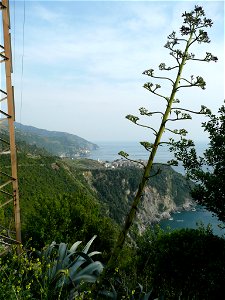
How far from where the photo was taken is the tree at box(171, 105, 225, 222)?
978cm

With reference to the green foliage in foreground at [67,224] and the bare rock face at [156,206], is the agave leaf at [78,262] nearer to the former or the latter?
the green foliage in foreground at [67,224]

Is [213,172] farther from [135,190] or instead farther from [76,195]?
[135,190]

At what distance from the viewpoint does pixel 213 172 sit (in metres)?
10.5

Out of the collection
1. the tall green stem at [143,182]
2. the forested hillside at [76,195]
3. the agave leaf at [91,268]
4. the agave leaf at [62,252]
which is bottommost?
the forested hillside at [76,195]

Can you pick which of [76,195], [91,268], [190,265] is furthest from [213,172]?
[76,195]

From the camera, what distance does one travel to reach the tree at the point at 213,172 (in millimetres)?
9781

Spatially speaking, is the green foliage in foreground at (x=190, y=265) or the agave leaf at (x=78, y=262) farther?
the green foliage in foreground at (x=190, y=265)

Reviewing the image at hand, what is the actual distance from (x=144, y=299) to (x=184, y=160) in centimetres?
503

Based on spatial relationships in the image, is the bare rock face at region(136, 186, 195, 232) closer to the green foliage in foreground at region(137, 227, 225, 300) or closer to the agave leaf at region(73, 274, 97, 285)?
the green foliage in foreground at region(137, 227, 225, 300)

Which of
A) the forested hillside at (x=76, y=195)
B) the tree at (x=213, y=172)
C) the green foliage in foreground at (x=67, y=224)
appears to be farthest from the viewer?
the forested hillside at (x=76, y=195)

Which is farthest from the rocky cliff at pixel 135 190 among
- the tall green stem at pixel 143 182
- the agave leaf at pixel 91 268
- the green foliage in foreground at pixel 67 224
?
the tall green stem at pixel 143 182

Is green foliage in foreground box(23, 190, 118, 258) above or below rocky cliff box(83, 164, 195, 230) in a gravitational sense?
above

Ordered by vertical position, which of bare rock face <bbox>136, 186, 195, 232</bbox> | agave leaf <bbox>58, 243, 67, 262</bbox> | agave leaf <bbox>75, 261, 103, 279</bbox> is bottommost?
bare rock face <bbox>136, 186, 195, 232</bbox>

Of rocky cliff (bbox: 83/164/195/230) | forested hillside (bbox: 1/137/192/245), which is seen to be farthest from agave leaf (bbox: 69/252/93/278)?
rocky cliff (bbox: 83/164/195/230)
